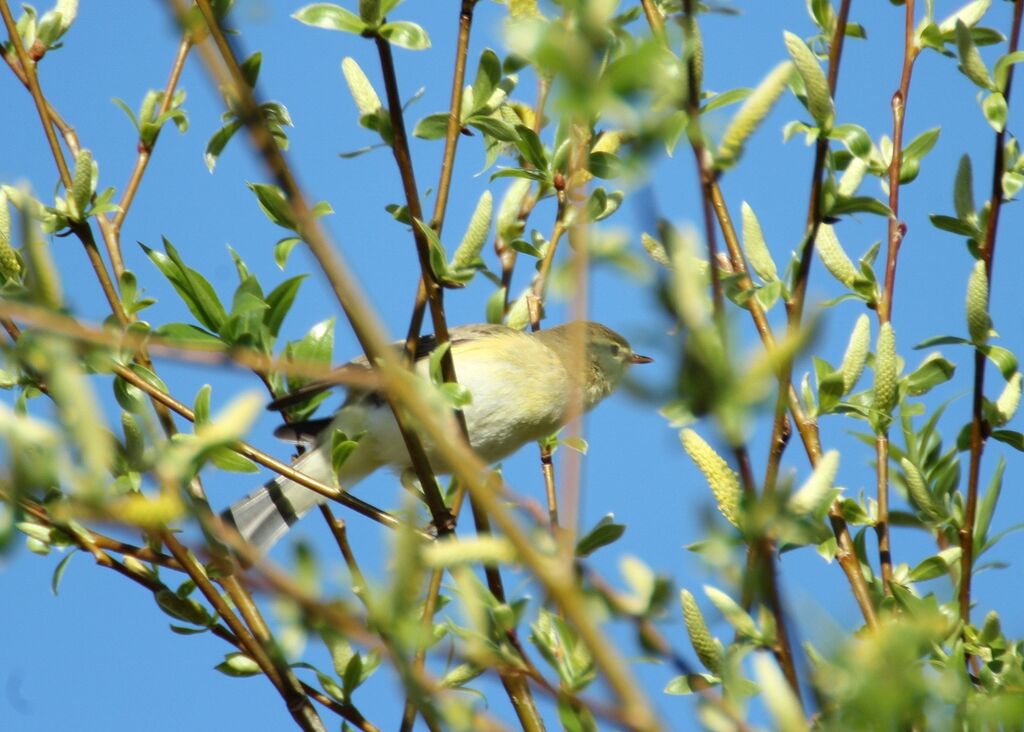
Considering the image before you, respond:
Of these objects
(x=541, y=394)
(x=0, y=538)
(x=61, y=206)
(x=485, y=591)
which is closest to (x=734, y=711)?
(x=485, y=591)

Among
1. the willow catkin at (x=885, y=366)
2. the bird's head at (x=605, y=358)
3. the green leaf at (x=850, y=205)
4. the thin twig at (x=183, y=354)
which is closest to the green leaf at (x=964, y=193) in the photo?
the willow catkin at (x=885, y=366)

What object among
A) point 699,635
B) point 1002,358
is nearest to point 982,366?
point 1002,358

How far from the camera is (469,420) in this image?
157 inches

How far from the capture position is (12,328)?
2195 millimetres

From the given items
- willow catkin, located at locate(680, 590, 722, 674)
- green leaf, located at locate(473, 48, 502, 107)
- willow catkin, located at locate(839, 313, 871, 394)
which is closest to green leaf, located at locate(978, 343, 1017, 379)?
willow catkin, located at locate(839, 313, 871, 394)

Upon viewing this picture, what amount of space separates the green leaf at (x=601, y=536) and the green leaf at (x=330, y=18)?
0.90m

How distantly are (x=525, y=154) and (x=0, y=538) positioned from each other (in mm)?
1750

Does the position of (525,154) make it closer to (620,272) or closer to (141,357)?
(141,357)

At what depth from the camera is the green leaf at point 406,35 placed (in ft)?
6.40

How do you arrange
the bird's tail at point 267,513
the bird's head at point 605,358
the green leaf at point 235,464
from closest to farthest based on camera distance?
the green leaf at point 235,464 < the bird's tail at point 267,513 < the bird's head at point 605,358

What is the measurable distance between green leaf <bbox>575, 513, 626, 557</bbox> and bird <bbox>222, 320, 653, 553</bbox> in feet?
5.66

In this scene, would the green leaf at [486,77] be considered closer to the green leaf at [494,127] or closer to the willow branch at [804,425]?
the green leaf at [494,127]

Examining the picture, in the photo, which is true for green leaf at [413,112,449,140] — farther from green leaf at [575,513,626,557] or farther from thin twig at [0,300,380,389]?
thin twig at [0,300,380,389]

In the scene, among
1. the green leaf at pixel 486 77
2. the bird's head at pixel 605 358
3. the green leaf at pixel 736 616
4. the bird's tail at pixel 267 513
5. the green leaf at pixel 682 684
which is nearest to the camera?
the green leaf at pixel 736 616
